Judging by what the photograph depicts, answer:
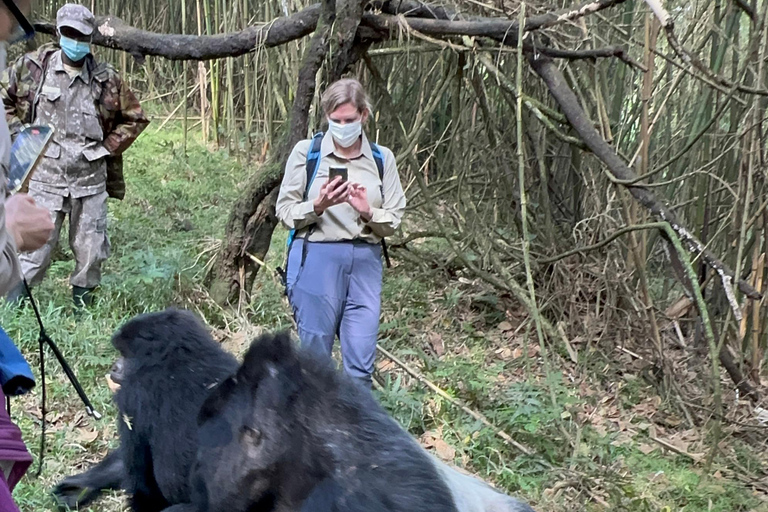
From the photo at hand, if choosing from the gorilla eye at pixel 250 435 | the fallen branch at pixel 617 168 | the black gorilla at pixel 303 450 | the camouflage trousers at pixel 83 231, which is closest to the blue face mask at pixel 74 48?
the camouflage trousers at pixel 83 231

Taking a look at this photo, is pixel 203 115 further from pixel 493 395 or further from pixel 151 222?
pixel 493 395

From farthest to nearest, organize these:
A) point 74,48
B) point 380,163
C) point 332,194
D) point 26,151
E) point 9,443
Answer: point 74,48
point 380,163
point 332,194
point 26,151
point 9,443

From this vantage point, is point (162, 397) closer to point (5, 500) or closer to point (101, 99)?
point (5, 500)

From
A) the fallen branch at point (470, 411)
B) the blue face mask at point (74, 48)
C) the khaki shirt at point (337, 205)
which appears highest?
the blue face mask at point (74, 48)

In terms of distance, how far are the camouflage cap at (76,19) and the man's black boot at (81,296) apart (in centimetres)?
179

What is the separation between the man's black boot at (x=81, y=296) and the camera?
514cm

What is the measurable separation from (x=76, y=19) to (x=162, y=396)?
138 inches

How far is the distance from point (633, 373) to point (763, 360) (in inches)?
34.8

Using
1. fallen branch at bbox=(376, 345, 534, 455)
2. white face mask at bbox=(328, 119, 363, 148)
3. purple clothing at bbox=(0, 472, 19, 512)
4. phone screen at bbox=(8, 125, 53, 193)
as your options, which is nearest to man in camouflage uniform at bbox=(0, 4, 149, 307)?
white face mask at bbox=(328, 119, 363, 148)

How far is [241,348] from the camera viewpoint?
4832mm

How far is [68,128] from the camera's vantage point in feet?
16.7

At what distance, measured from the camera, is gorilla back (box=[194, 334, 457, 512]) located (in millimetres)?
1500

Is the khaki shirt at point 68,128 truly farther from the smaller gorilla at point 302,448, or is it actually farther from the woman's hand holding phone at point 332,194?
the smaller gorilla at point 302,448

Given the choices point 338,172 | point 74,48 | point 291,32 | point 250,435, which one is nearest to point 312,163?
point 338,172
